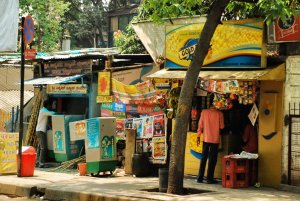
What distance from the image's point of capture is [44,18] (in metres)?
28.4

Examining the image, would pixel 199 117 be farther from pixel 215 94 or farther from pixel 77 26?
pixel 77 26

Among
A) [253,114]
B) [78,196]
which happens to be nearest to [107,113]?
[78,196]

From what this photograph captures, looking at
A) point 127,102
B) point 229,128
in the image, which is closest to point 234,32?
point 229,128

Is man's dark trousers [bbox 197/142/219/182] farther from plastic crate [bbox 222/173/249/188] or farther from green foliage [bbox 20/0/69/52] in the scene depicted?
green foliage [bbox 20/0/69/52]

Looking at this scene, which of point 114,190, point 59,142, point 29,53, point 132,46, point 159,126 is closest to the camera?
point 114,190

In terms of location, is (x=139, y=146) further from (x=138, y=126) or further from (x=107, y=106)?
(x=107, y=106)

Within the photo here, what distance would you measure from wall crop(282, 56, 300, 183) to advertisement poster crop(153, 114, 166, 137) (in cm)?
354

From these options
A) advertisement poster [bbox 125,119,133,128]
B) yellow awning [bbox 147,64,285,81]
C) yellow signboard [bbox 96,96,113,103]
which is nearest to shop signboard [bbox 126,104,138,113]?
advertisement poster [bbox 125,119,133,128]

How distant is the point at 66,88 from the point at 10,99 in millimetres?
7978

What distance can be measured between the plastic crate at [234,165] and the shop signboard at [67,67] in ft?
19.6

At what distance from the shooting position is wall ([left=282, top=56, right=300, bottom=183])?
1177cm

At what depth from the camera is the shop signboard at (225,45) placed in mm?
12117

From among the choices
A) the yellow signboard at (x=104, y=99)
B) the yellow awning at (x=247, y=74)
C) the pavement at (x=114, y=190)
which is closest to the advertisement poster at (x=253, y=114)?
the yellow awning at (x=247, y=74)

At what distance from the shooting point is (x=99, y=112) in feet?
55.4
